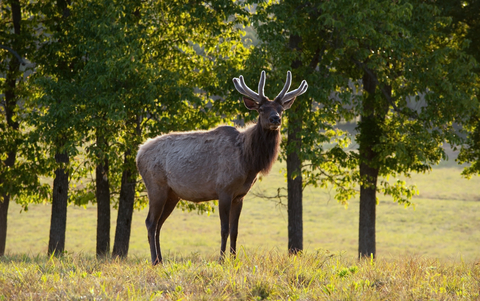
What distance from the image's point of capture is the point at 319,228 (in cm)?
4209

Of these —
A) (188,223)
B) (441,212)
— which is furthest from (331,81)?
(441,212)

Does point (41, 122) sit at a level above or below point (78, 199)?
above

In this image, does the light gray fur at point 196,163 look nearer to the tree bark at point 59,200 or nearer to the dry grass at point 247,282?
the dry grass at point 247,282

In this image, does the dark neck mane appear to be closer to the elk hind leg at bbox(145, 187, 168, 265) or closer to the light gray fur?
the light gray fur

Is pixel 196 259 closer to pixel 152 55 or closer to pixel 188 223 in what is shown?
pixel 152 55

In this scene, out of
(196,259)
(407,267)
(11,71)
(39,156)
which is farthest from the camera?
(11,71)

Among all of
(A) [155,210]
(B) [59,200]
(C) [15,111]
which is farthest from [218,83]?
(C) [15,111]

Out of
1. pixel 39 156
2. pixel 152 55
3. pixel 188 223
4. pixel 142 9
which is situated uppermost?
pixel 142 9

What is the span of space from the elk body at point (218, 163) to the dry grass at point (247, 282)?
A: 74.3 inches

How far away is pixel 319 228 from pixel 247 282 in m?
37.5

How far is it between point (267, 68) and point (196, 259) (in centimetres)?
727

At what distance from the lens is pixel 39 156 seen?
14.5m

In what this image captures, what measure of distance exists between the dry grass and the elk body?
1887 mm

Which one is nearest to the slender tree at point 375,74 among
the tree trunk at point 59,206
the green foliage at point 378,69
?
the green foliage at point 378,69
